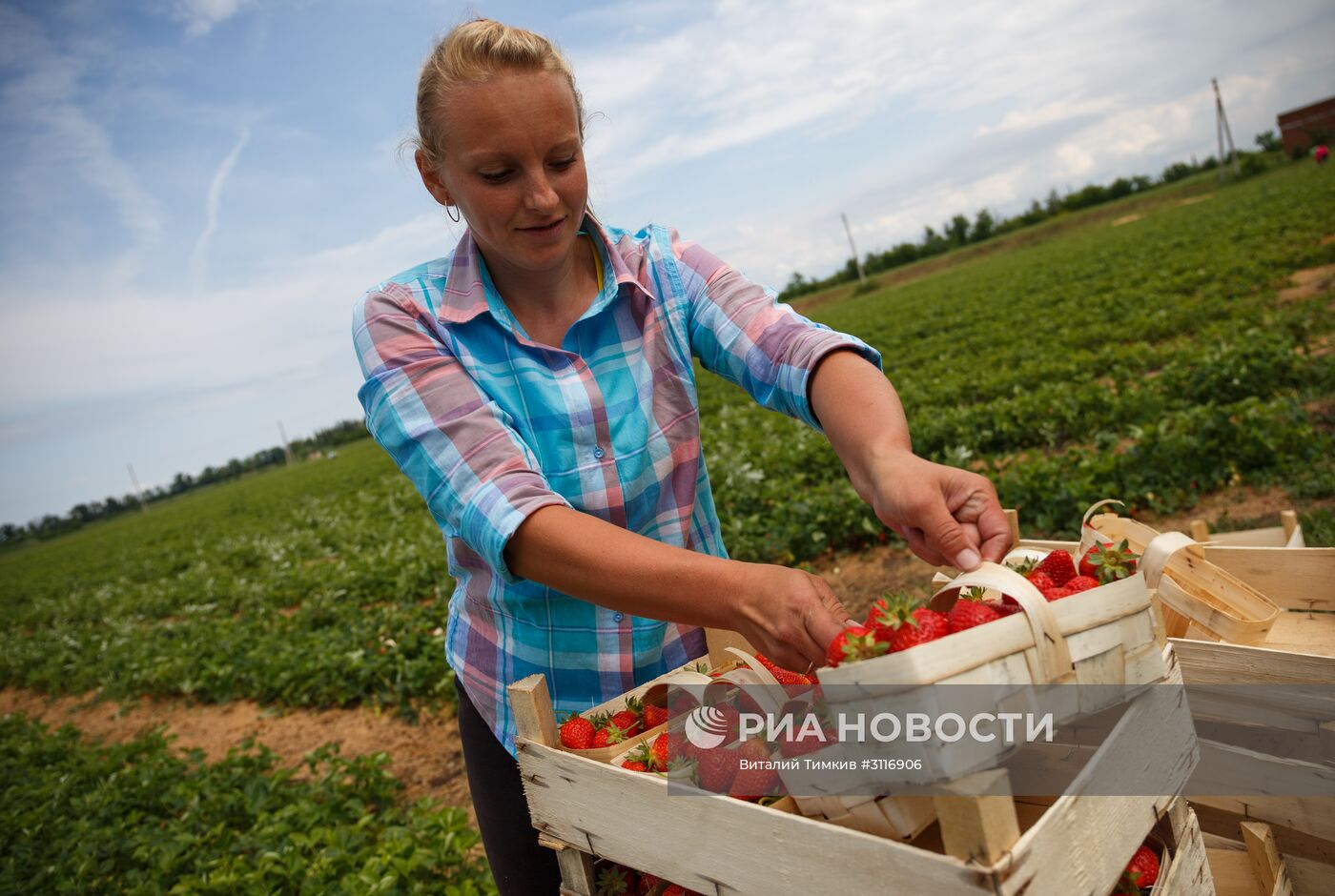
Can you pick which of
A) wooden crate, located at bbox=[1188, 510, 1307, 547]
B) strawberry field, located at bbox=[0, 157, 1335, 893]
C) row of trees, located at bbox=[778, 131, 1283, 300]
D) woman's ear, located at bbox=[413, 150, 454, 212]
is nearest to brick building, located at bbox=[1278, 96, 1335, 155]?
row of trees, located at bbox=[778, 131, 1283, 300]

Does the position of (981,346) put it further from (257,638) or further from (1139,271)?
(257,638)

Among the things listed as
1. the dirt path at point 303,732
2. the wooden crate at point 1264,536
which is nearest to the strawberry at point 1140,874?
the wooden crate at point 1264,536

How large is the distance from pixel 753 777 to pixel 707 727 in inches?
5.3

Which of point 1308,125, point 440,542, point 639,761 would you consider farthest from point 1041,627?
point 1308,125

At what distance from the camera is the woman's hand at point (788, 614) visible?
1142 mm

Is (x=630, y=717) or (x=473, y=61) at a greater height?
(x=473, y=61)

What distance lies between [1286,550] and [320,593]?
9678mm

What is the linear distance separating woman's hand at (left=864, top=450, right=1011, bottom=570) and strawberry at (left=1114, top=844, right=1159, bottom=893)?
0.57 m

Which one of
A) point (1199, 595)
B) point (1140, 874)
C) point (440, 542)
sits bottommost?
→ point (440, 542)

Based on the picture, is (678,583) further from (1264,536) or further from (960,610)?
(1264,536)

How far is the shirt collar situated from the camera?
1708mm

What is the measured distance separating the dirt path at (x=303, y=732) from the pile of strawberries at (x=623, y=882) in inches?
127

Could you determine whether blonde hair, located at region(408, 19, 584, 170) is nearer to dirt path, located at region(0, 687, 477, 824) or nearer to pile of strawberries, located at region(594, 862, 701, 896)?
pile of strawberries, located at region(594, 862, 701, 896)

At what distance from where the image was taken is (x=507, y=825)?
181 cm
